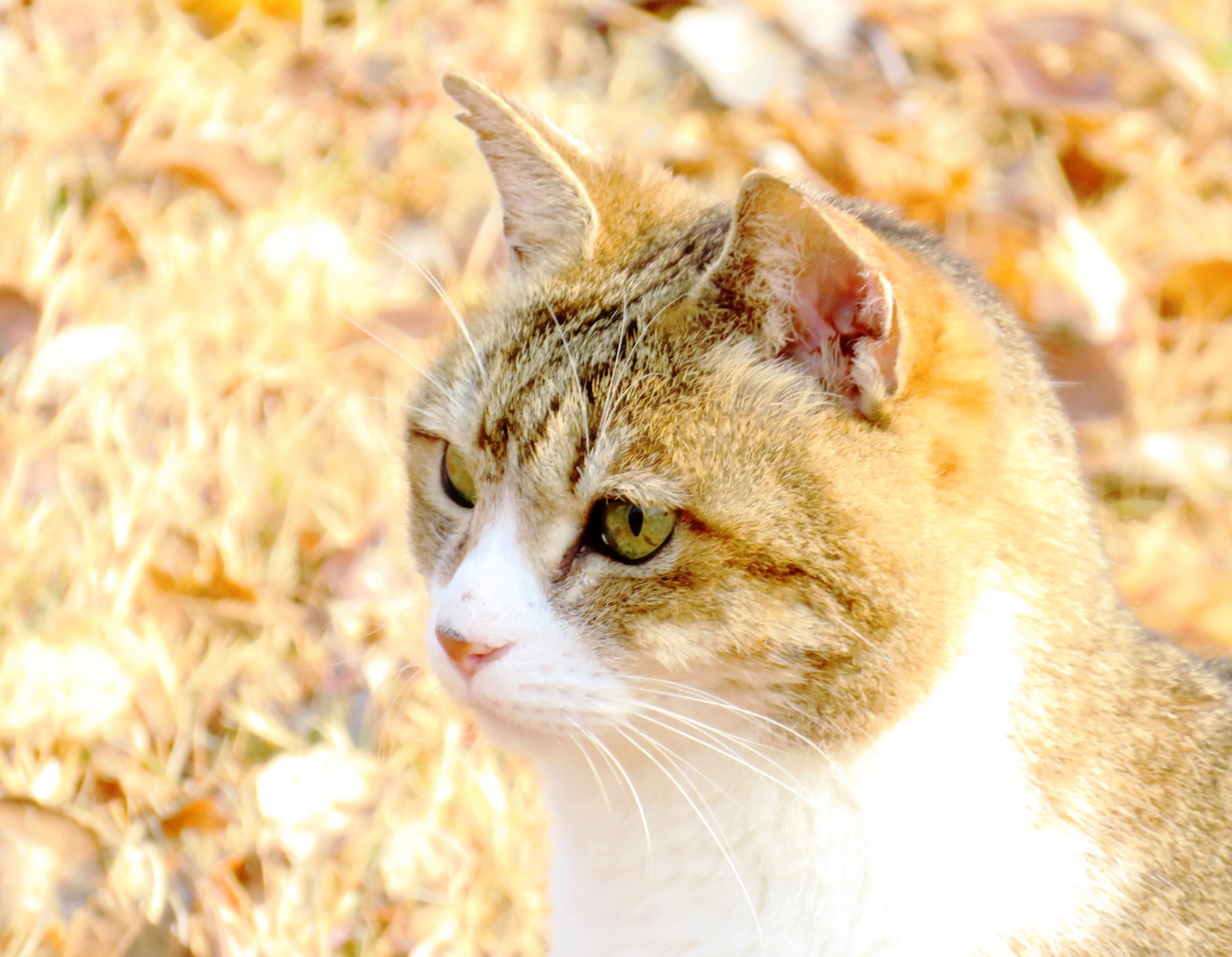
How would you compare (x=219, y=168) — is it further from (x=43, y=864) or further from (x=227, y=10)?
(x=43, y=864)

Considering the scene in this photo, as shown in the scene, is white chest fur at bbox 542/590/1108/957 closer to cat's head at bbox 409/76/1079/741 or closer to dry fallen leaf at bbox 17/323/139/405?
cat's head at bbox 409/76/1079/741

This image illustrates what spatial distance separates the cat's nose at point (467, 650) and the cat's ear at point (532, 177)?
551 millimetres

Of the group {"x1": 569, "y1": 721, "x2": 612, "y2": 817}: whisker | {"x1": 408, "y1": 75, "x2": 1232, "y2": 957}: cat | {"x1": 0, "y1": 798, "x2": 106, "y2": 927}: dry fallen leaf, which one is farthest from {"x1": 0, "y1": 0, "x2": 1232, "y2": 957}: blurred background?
{"x1": 408, "y1": 75, "x2": 1232, "y2": 957}: cat

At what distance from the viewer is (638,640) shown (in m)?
1.41

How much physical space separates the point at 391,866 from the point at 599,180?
3.53 ft

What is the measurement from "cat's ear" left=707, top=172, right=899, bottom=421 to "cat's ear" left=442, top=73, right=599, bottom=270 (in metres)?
0.31

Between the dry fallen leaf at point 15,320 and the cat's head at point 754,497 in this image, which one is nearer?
the cat's head at point 754,497

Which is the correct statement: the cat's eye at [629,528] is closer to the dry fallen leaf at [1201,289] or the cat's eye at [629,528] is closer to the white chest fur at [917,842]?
the white chest fur at [917,842]

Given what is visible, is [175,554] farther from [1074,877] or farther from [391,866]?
[1074,877]

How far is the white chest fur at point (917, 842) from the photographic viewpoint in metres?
1.42

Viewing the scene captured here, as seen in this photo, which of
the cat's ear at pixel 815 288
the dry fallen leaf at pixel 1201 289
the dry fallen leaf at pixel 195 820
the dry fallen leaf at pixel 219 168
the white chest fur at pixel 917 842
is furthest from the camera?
the dry fallen leaf at pixel 1201 289

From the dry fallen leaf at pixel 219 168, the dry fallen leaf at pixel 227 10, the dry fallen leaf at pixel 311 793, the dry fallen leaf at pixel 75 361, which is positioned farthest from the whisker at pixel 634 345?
the dry fallen leaf at pixel 227 10

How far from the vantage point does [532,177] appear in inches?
68.9

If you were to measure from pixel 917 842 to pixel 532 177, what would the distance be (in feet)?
3.21
